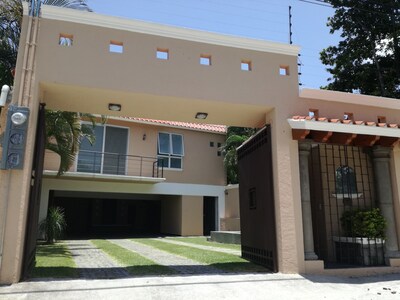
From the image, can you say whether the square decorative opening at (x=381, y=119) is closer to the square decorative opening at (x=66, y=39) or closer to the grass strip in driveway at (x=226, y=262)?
the grass strip in driveway at (x=226, y=262)

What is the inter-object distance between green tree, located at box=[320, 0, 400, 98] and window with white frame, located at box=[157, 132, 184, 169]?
852cm

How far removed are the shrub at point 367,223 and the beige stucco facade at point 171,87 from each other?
0.47 m

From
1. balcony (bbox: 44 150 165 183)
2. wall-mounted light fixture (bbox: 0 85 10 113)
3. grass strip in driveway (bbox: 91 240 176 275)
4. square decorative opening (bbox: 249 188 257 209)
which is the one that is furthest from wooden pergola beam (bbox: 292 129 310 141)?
balcony (bbox: 44 150 165 183)

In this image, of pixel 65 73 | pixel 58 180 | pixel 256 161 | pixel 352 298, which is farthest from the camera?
pixel 58 180

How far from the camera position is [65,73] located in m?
6.68

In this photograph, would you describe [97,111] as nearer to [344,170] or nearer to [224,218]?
[344,170]

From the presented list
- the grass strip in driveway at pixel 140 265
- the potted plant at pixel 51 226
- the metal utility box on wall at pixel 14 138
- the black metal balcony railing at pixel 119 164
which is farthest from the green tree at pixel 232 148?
the metal utility box on wall at pixel 14 138

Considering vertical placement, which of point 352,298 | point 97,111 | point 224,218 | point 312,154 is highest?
point 97,111

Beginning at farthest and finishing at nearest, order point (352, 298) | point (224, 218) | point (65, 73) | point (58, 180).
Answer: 1. point (224, 218)
2. point (58, 180)
3. point (65, 73)
4. point (352, 298)

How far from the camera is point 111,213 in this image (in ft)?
74.3

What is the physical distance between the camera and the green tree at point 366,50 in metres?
17.5

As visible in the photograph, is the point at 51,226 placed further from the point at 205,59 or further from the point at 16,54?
the point at 205,59

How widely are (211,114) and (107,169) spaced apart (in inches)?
416

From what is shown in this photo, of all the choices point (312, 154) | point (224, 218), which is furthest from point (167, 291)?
point (224, 218)
